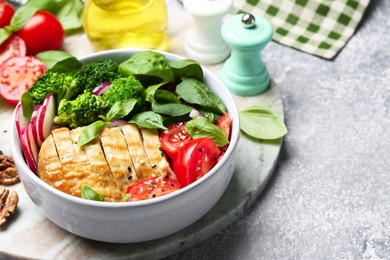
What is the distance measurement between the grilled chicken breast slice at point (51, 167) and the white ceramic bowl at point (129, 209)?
46 millimetres

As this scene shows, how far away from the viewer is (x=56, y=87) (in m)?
1.95

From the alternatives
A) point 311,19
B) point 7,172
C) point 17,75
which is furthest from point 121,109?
point 311,19

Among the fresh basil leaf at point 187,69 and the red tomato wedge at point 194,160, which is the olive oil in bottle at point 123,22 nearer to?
the fresh basil leaf at point 187,69

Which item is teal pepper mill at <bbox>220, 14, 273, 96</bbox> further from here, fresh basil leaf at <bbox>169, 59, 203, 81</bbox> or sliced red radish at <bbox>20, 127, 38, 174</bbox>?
sliced red radish at <bbox>20, 127, 38, 174</bbox>

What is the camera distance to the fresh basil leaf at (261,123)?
2.12 metres

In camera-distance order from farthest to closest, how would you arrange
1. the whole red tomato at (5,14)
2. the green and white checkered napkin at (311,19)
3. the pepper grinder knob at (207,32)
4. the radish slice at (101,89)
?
the green and white checkered napkin at (311,19)
the whole red tomato at (5,14)
the pepper grinder knob at (207,32)
the radish slice at (101,89)

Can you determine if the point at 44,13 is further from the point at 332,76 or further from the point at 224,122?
the point at 332,76

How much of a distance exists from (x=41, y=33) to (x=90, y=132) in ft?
2.40

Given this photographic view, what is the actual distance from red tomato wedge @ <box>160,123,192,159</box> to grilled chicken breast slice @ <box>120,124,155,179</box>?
0.06m

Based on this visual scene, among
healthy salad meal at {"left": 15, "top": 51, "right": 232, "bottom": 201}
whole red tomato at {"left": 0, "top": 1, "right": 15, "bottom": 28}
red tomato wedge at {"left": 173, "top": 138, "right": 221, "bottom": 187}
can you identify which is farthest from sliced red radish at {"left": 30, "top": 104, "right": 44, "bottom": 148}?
whole red tomato at {"left": 0, "top": 1, "right": 15, "bottom": 28}

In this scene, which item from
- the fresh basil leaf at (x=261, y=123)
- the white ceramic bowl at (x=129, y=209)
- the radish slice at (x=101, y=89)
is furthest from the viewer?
the fresh basil leaf at (x=261, y=123)

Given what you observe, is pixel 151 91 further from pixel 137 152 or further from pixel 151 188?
pixel 151 188

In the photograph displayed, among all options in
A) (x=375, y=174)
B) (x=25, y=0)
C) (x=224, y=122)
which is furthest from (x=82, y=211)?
(x=25, y=0)

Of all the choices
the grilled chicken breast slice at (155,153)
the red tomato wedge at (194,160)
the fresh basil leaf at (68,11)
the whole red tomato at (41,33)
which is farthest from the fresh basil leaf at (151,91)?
the fresh basil leaf at (68,11)
